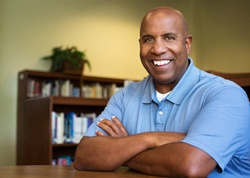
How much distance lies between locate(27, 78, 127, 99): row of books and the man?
364 centimetres

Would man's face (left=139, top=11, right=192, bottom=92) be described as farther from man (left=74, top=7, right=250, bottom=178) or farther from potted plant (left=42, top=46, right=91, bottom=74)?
potted plant (left=42, top=46, right=91, bottom=74)

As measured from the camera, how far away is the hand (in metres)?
1.65

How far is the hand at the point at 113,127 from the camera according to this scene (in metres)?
1.65

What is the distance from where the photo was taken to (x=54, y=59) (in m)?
5.50

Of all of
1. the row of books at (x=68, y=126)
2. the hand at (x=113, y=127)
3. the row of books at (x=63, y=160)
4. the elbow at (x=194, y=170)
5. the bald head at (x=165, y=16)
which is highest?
the bald head at (x=165, y=16)

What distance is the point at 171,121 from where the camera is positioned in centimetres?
153

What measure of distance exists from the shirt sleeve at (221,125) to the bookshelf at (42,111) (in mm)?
2735

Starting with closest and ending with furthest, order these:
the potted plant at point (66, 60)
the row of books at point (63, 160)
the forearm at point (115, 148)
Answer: the forearm at point (115, 148) < the row of books at point (63, 160) < the potted plant at point (66, 60)

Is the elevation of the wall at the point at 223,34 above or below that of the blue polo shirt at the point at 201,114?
above

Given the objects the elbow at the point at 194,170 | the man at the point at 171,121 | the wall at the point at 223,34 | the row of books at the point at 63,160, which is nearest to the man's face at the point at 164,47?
the man at the point at 171,121

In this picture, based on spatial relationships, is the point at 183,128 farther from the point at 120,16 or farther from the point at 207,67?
the point at 207,67

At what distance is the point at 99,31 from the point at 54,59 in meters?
1.04

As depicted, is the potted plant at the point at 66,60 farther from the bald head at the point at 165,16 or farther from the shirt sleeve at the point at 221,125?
the shirt sleeve at the point at 221,125

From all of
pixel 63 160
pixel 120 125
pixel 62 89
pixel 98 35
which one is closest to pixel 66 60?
pixel 62 89
